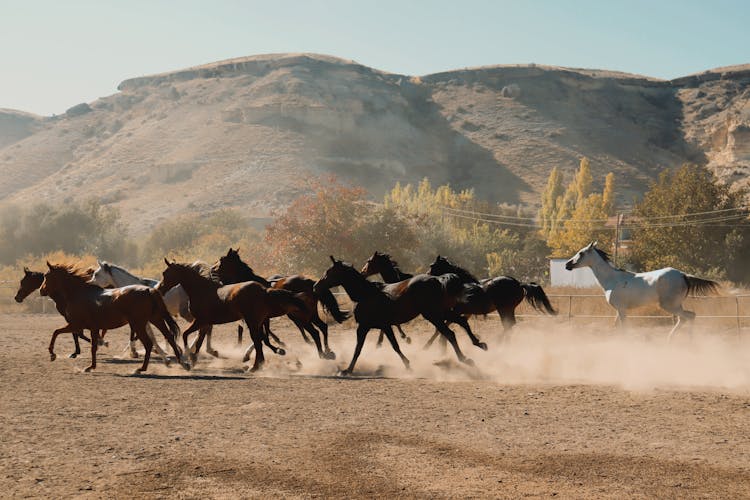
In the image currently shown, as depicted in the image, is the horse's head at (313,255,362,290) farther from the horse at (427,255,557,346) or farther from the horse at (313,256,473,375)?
the horse at (427,255,557,346)

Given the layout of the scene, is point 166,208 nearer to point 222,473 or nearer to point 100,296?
point 100,296

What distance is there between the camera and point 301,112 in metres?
154

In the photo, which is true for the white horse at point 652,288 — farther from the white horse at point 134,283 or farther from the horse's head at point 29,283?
the horse's head at point 29,283

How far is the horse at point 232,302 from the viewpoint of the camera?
14.5 m

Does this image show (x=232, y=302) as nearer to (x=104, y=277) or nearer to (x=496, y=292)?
(x=104, y=277)

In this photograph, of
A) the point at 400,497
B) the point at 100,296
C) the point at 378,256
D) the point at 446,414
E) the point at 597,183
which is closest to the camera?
the point at 400,497

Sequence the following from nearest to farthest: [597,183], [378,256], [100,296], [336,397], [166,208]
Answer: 1. [336,397]
2. [100,296]
3. [378,256]
4. [166,208]
5. [597,183]

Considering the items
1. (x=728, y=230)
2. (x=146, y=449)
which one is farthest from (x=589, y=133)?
(x=146, y=449)

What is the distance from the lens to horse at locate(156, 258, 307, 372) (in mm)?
14547

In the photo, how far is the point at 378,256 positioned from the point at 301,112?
140 meters

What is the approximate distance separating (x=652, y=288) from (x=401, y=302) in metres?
7.22

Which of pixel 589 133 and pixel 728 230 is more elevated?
pixel 589 133

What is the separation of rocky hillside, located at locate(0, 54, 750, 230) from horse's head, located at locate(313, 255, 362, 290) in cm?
9069

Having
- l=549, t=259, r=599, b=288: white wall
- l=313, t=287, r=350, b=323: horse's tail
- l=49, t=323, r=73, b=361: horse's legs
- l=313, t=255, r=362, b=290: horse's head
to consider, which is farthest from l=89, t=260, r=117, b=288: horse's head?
l=549, t=259, r=599, b=288: white wall
